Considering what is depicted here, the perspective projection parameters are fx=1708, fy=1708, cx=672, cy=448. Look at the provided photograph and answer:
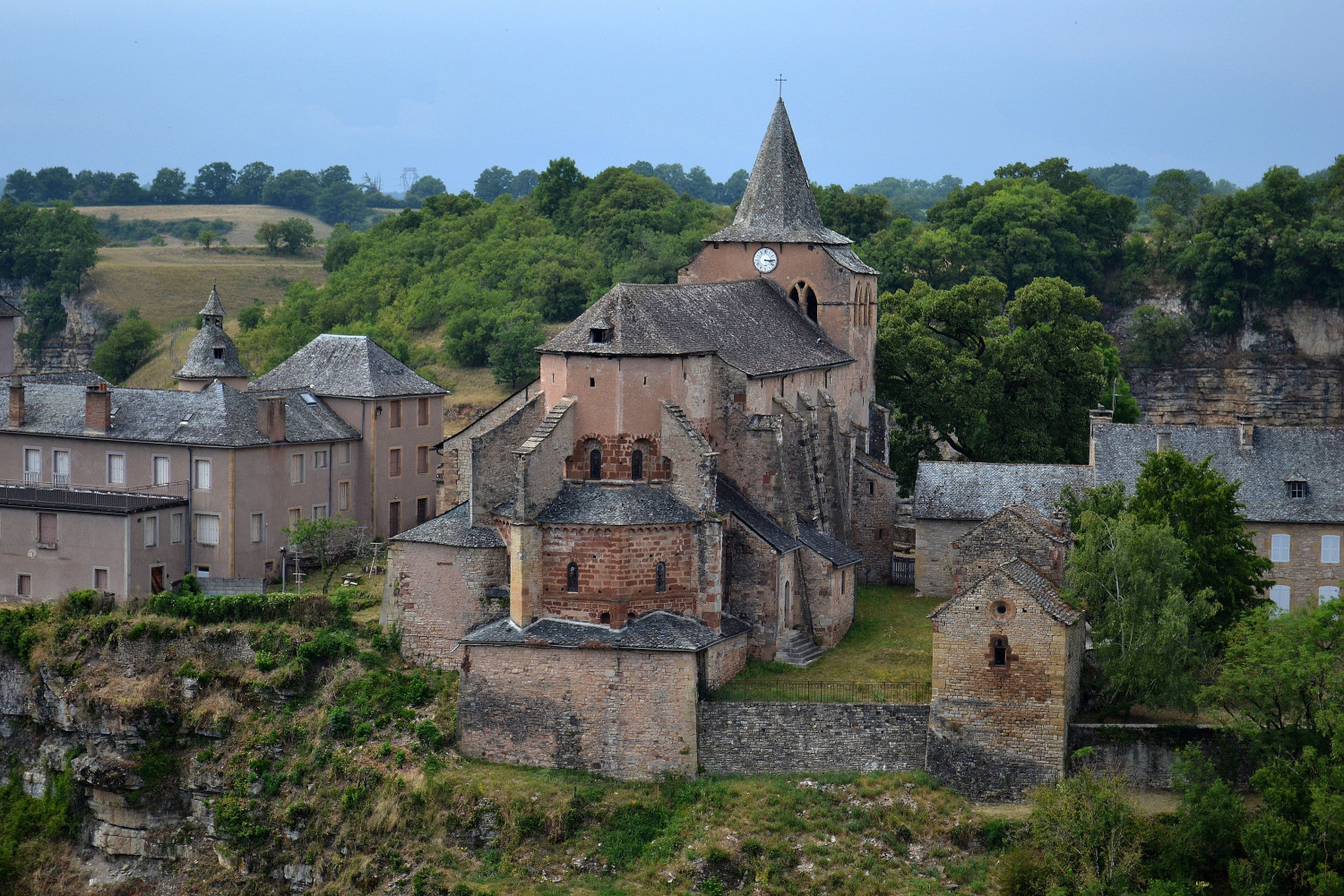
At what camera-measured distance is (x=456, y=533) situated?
151 feet

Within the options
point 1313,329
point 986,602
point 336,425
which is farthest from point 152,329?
point 986,602

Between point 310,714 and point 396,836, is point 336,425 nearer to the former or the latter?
point 310,714

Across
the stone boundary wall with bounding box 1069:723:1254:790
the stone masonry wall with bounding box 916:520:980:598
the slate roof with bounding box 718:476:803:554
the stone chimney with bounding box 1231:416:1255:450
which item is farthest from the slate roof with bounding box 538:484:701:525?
the stone chimney with bounding box 1231:416:1255:450

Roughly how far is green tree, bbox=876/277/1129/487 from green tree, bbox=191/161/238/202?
141 meters

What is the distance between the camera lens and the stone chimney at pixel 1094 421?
56.0 m

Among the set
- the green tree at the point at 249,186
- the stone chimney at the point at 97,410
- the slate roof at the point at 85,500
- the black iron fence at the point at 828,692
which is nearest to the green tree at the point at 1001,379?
the black iron fence at the point at 828,692

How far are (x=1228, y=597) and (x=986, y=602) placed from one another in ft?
28.0

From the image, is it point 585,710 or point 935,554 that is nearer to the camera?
point 585,710

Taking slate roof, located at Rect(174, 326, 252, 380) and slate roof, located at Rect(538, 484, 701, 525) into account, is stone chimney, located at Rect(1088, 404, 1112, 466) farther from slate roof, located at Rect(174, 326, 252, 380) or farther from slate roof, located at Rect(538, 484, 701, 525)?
slate roof, located at Rect(174, 326, 252, 380)

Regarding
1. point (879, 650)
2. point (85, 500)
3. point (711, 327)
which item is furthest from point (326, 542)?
point (879, 650)

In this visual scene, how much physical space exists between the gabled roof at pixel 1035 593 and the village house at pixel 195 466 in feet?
78.7

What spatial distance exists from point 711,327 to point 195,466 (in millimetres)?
16741

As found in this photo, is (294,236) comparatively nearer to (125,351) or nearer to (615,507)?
(125,351)

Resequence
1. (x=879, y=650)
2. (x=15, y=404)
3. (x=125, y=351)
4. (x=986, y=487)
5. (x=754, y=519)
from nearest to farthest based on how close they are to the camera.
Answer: (x=754, y=519) < (x=879, y=650) < (x=986, y=487) < (x=15, y=404) < (x=125, y=351)
